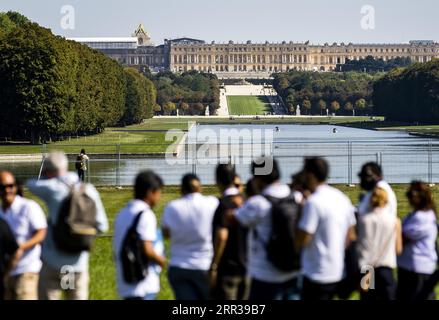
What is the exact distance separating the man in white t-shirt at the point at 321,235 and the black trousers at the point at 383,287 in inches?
37.1

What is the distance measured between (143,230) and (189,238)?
1.61 feet

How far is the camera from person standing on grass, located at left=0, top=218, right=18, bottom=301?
8.50m

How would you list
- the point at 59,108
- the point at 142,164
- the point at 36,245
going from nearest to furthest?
1. the point at 36,245
2. the point at 142,164
3. the point at 59,108

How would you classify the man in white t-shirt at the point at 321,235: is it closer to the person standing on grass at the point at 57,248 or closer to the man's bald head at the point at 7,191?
the person standing on grass at the point at 57,248

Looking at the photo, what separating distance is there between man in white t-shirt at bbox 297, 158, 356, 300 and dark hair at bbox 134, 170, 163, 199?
1149mm

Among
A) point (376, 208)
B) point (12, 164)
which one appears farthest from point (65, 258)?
point (12, 164)

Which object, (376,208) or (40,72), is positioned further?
(40,72)

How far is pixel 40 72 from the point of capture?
56188 millimetres

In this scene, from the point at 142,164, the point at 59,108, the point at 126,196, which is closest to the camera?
the point at 126,196

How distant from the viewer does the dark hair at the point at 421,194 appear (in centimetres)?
898

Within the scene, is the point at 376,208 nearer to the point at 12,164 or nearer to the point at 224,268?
the point at 224,268

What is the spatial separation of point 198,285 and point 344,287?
1140 millimetres

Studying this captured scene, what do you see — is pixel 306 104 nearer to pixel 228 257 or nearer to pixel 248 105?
pixel 248 105

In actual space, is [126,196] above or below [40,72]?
below
